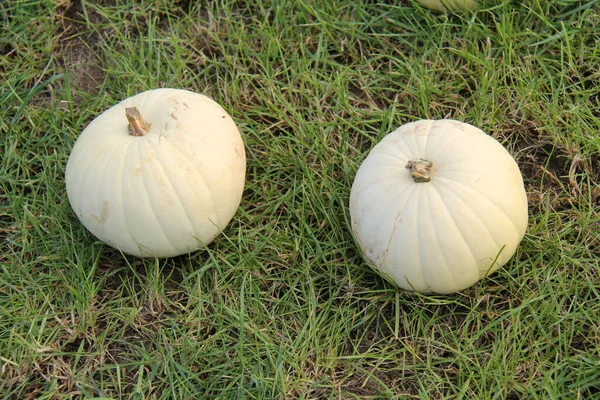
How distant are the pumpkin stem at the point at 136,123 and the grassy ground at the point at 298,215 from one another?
2.01 feet

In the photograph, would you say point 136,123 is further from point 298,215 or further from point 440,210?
point 440,210

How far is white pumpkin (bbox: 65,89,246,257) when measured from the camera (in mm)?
2961

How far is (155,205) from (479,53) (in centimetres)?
184

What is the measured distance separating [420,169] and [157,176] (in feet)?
3.56

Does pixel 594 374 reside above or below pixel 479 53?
below

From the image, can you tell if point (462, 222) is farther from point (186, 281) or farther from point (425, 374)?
point (186, 281)

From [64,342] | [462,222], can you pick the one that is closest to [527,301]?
[462,222]

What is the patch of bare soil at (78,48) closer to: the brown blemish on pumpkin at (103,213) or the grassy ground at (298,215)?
the grassy ground at (298,215)

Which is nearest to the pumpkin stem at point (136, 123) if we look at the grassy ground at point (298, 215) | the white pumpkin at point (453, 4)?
the grassy ground at point (298, 215)

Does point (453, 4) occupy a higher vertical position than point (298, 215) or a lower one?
higher

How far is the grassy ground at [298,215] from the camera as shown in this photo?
294cm

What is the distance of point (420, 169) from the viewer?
2.81 meters

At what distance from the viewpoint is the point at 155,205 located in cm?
296

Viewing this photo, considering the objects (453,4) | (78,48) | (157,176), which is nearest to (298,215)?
(157,176)
